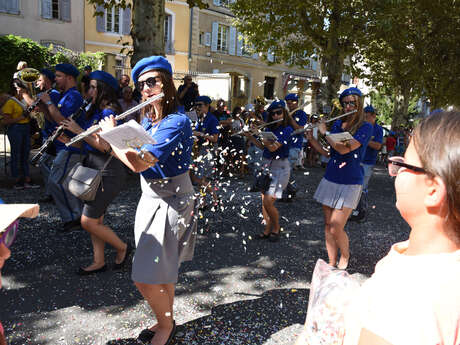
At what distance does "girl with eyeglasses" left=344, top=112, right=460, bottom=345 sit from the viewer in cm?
104

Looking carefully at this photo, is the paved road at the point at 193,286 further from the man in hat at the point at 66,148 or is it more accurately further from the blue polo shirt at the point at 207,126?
the blue polo shirt at the point at 207,126

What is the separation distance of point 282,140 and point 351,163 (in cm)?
135

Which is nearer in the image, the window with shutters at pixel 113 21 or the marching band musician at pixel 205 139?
the marching band musician at pixel 205 139

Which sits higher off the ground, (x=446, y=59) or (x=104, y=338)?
(x=446, y=59)

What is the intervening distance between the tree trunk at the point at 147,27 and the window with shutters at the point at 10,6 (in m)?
14.3

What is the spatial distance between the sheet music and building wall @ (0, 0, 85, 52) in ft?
67.7

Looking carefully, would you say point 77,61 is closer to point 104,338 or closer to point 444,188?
point 104,338

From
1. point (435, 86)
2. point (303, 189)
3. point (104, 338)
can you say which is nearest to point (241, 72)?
point (435, 86)

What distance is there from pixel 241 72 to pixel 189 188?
26027 mm

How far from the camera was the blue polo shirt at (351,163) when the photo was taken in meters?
4.13

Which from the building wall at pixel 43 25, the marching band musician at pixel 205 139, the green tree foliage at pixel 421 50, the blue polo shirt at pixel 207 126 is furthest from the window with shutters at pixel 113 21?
the blue polo shirt at pixel 207 126

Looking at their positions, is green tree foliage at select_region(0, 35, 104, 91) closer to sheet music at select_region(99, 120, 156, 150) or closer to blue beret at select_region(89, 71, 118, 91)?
blue beret at select_region(89, 71, 118, 91)

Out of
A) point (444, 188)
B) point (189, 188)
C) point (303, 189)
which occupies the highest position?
point (444, 188)

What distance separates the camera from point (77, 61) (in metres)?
16.5
